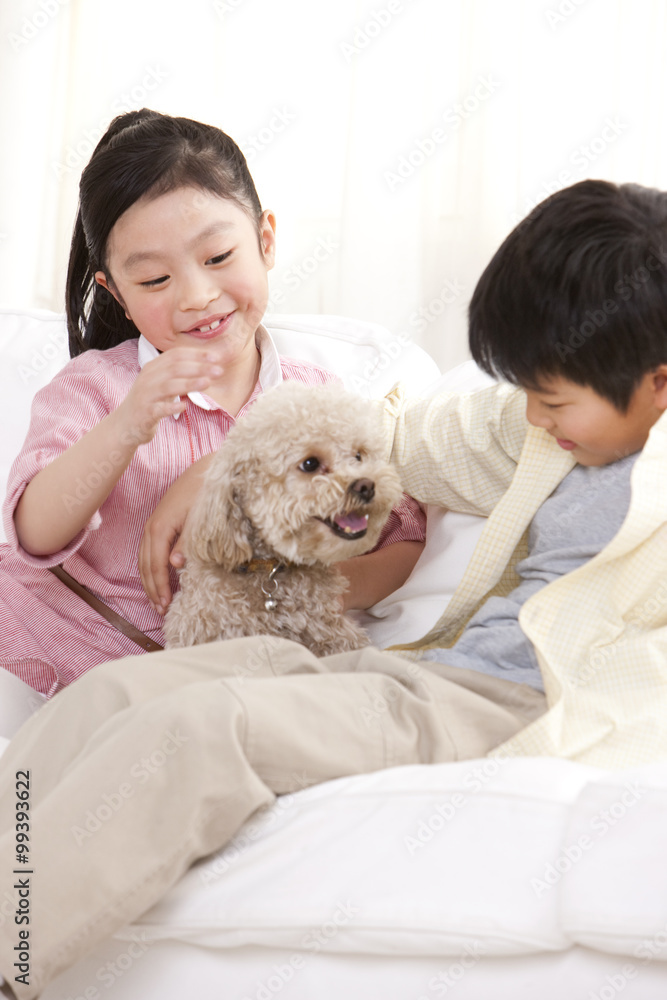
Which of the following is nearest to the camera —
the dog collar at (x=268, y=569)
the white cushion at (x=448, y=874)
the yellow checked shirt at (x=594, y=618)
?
the white cushion at (x=448, y=874)

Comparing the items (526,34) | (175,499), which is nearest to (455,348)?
(526,34)

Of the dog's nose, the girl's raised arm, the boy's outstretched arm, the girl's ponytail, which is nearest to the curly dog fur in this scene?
the dog's nose

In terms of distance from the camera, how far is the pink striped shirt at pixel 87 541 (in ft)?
4.22

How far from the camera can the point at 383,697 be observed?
3.09 ft

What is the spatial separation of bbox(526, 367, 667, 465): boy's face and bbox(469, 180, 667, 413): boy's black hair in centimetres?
1

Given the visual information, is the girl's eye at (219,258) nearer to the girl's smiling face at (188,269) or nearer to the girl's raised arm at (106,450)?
the girl's smiling face at (188,269)

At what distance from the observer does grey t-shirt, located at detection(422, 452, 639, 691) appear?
1.07 metres

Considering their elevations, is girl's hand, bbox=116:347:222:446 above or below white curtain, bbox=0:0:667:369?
below

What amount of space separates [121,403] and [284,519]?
29cm

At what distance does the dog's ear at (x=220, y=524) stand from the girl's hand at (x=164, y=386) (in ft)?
0.33

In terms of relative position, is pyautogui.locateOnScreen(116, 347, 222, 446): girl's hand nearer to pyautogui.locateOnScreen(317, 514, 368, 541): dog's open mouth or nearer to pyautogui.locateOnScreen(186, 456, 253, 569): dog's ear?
pyautogui.locateOnScreen(186, 456, 253, 569): dog's ear

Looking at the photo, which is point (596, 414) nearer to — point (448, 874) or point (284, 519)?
point (284, 519)

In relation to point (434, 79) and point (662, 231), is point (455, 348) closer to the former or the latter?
point (434, 79)

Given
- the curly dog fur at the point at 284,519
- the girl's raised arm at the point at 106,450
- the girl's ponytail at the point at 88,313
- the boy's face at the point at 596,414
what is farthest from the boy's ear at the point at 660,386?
the girl's ponytail at the point at 88,313
